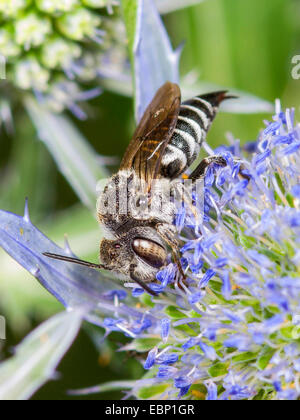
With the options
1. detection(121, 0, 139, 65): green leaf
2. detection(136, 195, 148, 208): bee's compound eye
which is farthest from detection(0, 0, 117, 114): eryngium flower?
detection(136, 195, 148, 208): bee's compound eye

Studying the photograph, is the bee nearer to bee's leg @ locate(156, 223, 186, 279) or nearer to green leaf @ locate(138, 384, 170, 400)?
bee's leg @ locate(156, 223, 186, 279)

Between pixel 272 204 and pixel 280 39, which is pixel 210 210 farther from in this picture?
pixel 280 39

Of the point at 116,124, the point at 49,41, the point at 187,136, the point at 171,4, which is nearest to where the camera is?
the point at 187,136

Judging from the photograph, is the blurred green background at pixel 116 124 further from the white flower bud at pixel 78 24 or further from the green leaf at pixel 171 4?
the white flower bud at pixel 78 24

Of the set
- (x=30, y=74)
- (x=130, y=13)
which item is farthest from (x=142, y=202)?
(x=30, y=74)

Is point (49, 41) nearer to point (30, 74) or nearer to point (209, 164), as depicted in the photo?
point (30, 74)
